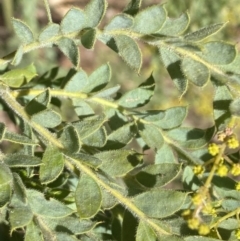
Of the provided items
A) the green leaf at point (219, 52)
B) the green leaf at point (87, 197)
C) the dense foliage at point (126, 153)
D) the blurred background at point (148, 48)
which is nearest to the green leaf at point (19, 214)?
the dense foliage at point (126, 153)

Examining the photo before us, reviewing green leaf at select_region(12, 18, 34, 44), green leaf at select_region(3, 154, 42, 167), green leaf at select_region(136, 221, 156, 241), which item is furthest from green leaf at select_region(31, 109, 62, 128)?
green leaf at select_region(136, 221, 156, 241)

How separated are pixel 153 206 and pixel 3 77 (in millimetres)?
593

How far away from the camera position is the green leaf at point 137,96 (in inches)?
58.9

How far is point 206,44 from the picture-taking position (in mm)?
1268

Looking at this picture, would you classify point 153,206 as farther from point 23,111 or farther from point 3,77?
point 3,77

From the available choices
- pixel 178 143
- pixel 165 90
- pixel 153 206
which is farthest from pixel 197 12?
pixel 153 206

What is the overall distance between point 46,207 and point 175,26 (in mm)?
585

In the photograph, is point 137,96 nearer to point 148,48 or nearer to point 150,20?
point 150,20

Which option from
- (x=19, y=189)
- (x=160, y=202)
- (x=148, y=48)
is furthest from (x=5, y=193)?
(x=148, y=48)

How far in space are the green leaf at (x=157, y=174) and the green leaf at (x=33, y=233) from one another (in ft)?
0.98

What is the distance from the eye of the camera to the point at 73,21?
4.39ft

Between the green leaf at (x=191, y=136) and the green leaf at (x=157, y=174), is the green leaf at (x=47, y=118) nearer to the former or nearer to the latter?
the green leaf at (x=157, y=174)

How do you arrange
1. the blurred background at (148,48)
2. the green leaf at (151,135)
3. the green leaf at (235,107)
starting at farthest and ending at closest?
the blurred background at (148,48)
the green leaf at (151,135)
the green leaf at (235,107)

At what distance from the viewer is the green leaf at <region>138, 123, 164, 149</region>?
1389 mm
